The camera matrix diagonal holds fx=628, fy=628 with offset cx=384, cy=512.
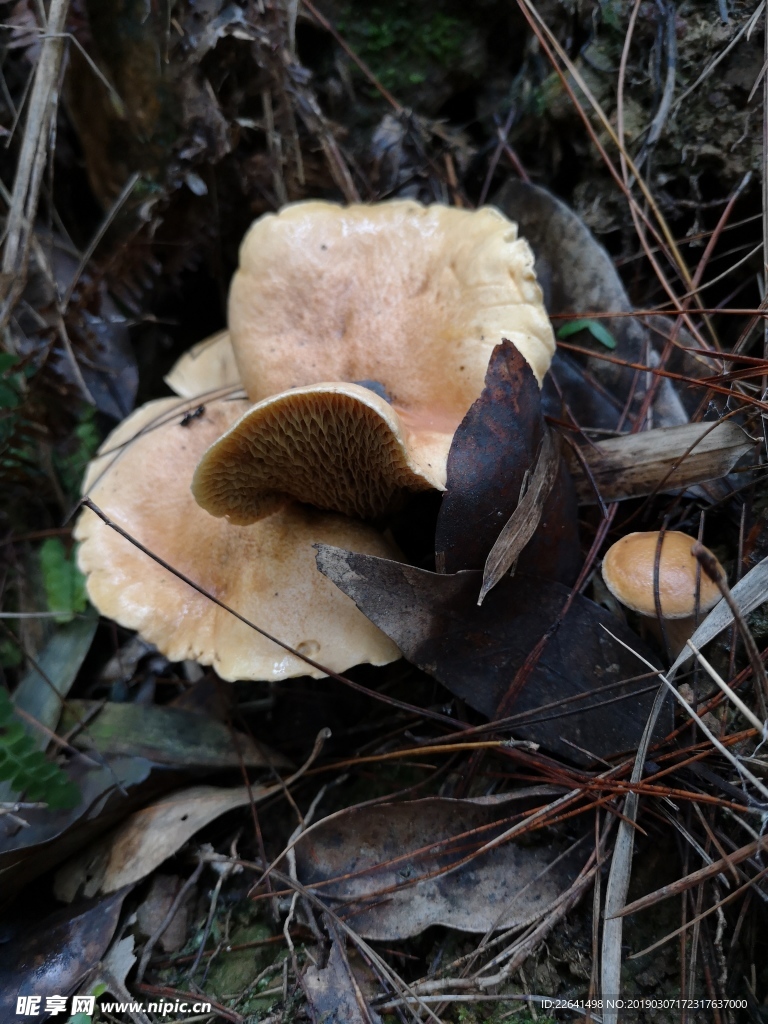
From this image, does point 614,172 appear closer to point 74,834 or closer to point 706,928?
point 706,928

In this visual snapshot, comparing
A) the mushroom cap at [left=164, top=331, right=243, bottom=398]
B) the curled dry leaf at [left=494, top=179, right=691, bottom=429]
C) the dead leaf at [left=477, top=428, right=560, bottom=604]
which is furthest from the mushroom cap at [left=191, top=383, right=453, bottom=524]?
the mushroom cap at [left=164, top=331, right=243, bottom=398]

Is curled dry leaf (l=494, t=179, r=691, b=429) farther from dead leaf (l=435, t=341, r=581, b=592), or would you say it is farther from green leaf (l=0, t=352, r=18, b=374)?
green leaf (l=0, t=352, r=18, b=374)

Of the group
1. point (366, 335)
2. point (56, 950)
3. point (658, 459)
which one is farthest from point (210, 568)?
point (658, 459)

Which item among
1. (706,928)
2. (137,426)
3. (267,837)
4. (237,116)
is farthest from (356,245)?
(706,928)

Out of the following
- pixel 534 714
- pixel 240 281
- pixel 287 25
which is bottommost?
pixel 534 714

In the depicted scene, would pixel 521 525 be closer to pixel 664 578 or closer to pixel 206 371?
pixel 664 578

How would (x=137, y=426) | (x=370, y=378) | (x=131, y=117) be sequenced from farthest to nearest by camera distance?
(x=131, y=117) < (x=137, y=426) < (x=370, y=378)

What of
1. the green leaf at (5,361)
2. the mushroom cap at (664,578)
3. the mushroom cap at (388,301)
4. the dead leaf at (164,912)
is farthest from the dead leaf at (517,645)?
the green leaf at (5,361)

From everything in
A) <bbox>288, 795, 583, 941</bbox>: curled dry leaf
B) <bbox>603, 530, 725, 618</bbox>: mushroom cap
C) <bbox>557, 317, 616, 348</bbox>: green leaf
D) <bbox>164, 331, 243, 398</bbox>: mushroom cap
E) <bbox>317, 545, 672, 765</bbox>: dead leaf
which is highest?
<bbox>164, 331, 243, 398</bbox>: mushroom cap
